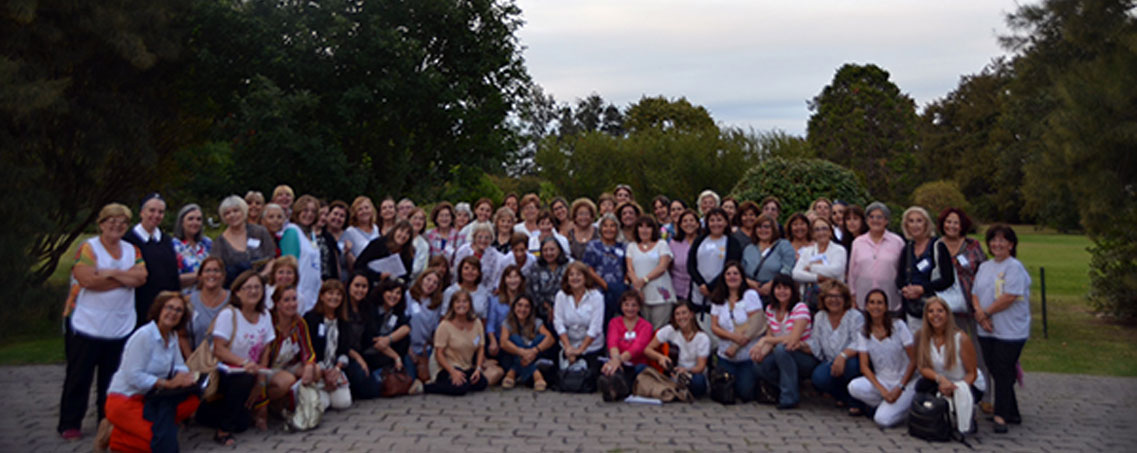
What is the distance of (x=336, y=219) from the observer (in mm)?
8414

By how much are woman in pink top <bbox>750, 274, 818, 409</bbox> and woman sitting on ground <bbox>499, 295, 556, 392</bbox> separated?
6.64 ft

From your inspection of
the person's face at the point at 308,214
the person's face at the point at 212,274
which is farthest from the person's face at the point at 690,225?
the person's face at the point at 212,274

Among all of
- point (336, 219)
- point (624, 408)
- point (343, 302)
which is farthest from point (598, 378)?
point (336, 219)

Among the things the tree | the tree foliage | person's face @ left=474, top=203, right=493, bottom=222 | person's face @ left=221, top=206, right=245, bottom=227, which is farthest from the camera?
the tree

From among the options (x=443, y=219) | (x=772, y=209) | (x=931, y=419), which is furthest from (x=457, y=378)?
(x=931, y=419)

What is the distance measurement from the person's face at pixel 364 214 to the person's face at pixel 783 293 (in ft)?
13.4

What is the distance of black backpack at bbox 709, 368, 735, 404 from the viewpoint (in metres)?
7.39

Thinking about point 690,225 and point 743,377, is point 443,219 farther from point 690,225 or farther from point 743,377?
point 743,377

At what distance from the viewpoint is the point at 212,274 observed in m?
6.36

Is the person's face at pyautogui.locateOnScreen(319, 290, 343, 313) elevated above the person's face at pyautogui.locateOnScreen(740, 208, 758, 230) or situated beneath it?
situated beneath

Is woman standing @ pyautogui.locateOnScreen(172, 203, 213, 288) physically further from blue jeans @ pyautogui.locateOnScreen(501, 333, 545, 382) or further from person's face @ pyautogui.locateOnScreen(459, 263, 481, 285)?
blue jeans @ pyautogui.locateOnScreen(501, 333, 545, 382)

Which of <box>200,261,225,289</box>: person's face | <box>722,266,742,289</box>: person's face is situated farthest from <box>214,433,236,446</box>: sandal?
<box>722,266,742,289</box>: person's face

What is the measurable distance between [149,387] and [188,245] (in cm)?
155

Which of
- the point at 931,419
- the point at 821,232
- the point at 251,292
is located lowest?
the point at 931,419
